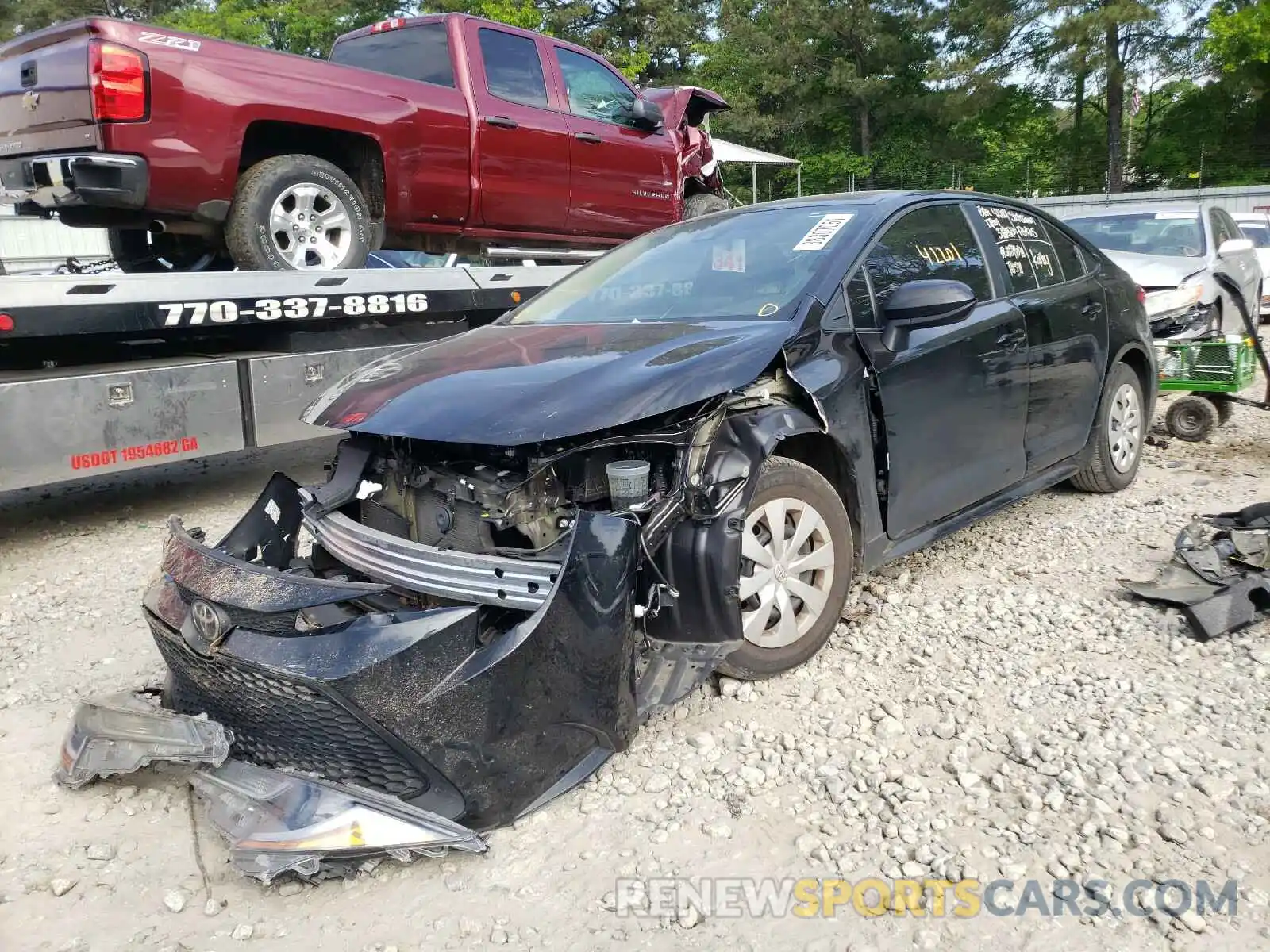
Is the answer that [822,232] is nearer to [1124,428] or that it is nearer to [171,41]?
[1124,428]

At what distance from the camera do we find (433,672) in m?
2.27

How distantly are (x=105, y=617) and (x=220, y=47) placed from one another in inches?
120

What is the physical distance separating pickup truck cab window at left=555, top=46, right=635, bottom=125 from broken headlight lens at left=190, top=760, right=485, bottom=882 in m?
5.69

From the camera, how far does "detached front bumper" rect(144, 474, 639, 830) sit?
2.26 meters

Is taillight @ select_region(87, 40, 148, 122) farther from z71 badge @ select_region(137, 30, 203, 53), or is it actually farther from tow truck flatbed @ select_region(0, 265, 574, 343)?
tow truck flatbed @ select_region(0, 265, 574, 343)

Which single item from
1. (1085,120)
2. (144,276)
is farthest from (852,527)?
(1085,120)

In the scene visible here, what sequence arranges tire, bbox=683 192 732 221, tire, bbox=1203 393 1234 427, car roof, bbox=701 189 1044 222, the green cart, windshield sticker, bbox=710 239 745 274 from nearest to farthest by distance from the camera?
windshield sticker, bbox=710 239 745 274 → car roof, bbox=701 189 1044 222 → the green cart → tire, bbox=1203 393 1234 427 → tire, bbox=683 192 732 221

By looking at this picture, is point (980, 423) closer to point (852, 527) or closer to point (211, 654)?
point (852, 527)

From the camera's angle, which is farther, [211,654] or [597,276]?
[597,276]

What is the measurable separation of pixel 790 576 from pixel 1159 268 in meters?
7.19

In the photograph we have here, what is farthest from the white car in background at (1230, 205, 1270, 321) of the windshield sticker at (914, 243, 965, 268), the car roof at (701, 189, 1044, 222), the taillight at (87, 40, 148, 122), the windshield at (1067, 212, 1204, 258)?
the taillight at (87, 40, 148, 122)

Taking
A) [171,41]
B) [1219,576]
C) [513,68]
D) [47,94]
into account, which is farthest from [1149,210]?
[47,94]

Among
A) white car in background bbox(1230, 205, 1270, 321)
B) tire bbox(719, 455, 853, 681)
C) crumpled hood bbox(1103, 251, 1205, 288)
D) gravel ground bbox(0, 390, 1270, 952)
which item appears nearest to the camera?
gravel ground bbox(0, 390, 1270, 952)

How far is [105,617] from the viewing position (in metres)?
4.11
